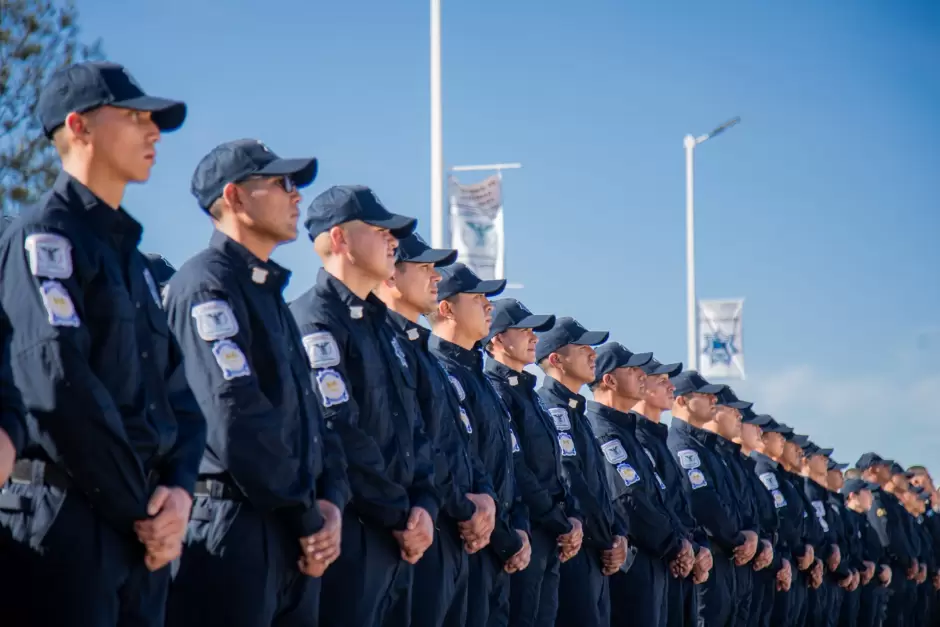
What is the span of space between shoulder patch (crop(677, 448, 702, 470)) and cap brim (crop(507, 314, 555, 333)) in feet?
→ 10.4

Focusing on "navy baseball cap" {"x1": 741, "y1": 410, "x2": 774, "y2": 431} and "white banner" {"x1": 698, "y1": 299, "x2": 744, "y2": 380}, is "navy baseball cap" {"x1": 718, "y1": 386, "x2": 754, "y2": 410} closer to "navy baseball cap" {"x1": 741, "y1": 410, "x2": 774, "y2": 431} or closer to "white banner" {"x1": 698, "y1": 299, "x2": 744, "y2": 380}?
"navy baseball cap" {"x1": 741, "y1": 410, "x2": 774, "y2": 431}

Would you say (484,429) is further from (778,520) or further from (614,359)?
(778,520)

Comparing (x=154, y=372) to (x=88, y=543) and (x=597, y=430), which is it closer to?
(x=88, y=543)

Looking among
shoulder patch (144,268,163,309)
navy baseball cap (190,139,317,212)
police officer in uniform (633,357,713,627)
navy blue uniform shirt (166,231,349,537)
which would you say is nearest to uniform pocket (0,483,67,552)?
shoulder patch (144,268,163,309)

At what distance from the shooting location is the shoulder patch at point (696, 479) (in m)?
10.9

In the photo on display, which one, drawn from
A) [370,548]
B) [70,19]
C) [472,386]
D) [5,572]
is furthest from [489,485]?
[70,19]

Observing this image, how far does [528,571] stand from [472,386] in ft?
3.68

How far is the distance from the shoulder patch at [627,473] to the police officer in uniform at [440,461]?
263 cm

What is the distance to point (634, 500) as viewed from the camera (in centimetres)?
917

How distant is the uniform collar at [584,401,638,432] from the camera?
378 inches

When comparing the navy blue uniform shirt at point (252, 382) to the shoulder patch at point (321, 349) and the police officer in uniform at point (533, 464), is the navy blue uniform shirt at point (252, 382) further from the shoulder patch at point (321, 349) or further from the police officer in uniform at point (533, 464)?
the police officer in uniform at point (533, 464)

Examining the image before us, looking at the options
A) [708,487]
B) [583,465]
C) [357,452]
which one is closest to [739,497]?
[708,487]

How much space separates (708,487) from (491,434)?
13.7 feet

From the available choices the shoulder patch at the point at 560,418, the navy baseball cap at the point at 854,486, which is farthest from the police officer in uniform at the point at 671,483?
the navy baseball cap at the point at 854,486
